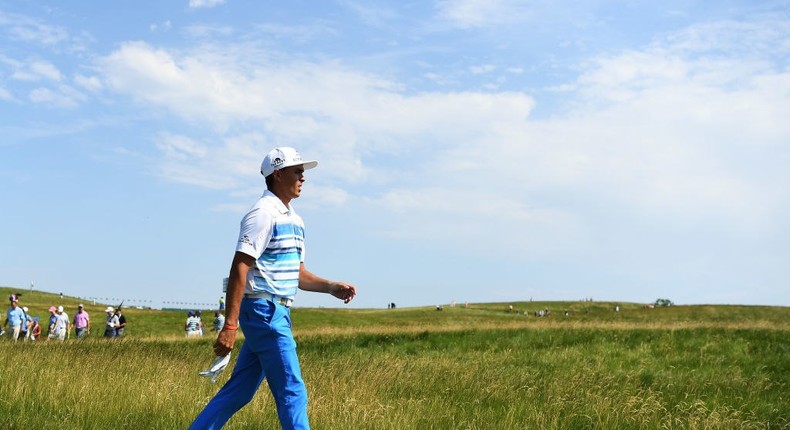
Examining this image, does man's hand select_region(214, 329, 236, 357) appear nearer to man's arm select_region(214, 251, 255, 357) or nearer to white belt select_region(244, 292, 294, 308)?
man's arm select_region(214, 251, 255, 357)

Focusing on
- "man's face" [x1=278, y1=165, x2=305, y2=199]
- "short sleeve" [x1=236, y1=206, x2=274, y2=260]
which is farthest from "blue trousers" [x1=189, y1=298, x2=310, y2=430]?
"man's face" [x1=278, y1=165, x2=305, y2=199]

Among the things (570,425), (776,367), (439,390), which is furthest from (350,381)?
(776,367)

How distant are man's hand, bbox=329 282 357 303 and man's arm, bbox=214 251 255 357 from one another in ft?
3.12

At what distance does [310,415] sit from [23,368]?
4.43 metres

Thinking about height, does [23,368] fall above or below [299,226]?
below

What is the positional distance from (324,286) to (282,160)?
1.16 meters

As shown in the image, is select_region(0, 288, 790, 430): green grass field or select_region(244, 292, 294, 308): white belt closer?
select_region(244, 292, 294, 308): white belt

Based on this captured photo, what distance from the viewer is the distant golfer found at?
18.4 ft

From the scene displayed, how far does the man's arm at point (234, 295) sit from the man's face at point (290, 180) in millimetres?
611

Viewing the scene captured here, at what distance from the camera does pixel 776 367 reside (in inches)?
883

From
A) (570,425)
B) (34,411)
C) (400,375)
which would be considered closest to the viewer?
(34,411)

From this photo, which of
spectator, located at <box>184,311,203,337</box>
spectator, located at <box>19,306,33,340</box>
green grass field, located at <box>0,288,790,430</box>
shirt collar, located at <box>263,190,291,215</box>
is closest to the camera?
shirt collar, located at <box>263,190,291,215</box>

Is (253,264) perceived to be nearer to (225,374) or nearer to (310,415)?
(310,415)

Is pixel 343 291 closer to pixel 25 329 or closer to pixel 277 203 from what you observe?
pixel 277 203
